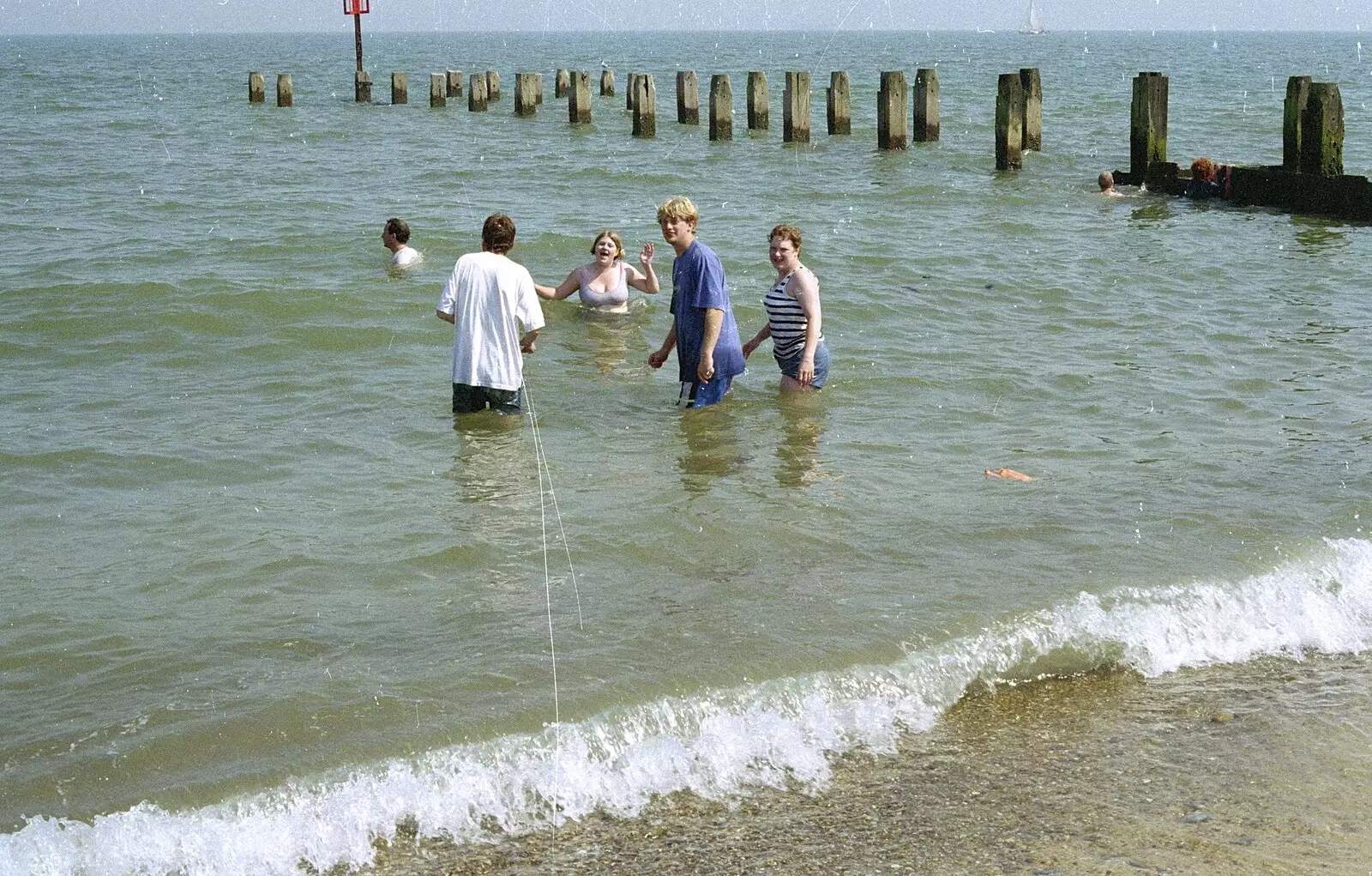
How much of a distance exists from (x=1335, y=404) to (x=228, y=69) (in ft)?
259

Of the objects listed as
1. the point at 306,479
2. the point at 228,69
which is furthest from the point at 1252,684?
the point at 228,69

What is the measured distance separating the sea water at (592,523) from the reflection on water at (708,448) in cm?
4

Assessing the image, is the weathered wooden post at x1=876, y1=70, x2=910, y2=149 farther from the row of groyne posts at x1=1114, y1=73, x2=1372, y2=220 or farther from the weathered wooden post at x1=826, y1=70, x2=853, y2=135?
the row of groyne posts at x1=1114, y1=73, x2=1372, y2=220

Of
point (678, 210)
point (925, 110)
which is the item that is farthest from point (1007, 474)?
point (925, 110)

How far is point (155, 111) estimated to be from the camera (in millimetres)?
40844

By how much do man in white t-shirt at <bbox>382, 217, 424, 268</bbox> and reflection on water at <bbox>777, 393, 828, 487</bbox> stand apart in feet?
19.3

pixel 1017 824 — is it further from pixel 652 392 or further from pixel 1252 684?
pixel 652 392

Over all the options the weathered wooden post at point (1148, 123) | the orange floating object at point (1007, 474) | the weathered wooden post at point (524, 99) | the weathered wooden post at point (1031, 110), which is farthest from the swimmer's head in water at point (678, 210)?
the weathered wooden post at point (524, 99)

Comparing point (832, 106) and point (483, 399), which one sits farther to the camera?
point (832, 106)

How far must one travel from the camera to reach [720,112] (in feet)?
99.8

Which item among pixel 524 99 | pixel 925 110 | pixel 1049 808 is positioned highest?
pixel 524 99

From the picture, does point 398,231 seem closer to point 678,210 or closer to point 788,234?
point 788,234

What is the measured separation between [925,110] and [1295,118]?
10.4 meters

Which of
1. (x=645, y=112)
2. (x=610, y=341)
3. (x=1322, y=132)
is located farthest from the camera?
(x=645, y=112)
